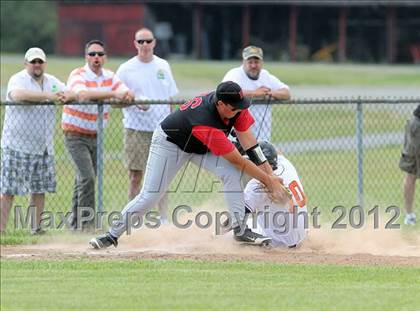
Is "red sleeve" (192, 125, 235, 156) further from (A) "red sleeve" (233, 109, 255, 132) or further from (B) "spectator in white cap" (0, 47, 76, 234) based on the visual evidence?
(B) "spectator in white cap" (0, 47, 76, 234)

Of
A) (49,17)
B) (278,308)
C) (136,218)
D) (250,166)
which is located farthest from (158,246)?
(49,17)

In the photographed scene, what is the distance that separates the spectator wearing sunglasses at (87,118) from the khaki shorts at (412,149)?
152 inches

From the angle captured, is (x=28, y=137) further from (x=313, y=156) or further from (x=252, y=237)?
(x=313, y=156)

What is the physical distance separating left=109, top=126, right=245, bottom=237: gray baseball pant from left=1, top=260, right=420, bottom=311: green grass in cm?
90

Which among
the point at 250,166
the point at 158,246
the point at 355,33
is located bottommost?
the point at 158,246

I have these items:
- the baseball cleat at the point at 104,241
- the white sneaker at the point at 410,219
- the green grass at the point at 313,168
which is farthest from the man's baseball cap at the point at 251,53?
the baseball cleat at the point at 104,241

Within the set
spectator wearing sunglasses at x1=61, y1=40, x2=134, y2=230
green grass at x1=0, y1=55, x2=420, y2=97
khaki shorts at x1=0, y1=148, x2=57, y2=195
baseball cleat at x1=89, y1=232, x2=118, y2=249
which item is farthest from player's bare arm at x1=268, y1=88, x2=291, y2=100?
green grass at x1=0, y1=55, x2=420, y2=97

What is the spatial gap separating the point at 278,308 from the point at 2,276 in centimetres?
265

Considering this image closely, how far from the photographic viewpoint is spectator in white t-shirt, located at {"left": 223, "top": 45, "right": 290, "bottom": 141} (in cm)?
1343

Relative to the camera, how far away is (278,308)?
27.0 ft

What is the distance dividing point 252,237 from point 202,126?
4.69ft

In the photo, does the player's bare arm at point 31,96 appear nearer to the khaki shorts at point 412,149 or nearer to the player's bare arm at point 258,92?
the player's bare arm at point 258,92

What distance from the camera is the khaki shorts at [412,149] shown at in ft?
47.2

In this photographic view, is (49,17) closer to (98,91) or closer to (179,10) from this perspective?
(179,10)
